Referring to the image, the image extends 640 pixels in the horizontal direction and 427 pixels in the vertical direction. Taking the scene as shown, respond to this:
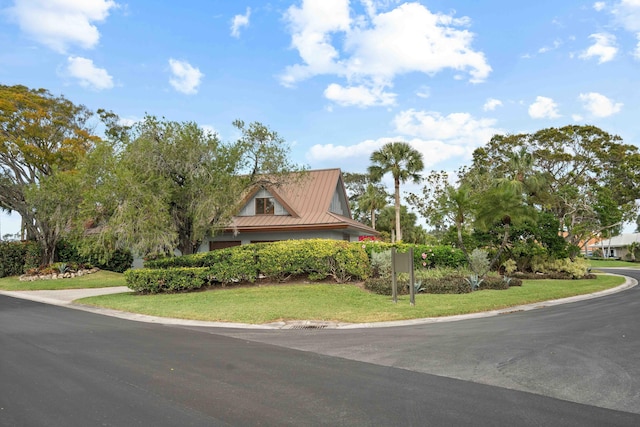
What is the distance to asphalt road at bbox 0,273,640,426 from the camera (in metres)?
4.66

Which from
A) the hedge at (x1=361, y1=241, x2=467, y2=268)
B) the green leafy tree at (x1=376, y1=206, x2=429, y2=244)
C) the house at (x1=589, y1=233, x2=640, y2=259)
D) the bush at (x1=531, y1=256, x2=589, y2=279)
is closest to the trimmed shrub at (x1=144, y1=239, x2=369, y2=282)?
the hedge at (x1=361, y1=241, x2=467, y2=268)

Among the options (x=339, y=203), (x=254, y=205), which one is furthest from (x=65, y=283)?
(x=339, y=203)

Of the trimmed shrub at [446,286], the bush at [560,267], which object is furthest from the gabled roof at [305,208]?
the bush at [560,267]

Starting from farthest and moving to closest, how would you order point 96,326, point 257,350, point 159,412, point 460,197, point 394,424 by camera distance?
point 460,197 → point 96,326 → point 257,350 → point 159,412 → point 394,424

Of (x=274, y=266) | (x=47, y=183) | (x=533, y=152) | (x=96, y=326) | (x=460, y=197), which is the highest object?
(x=533, y=152)

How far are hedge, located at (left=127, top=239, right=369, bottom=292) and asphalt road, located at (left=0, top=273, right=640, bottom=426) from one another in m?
7.89

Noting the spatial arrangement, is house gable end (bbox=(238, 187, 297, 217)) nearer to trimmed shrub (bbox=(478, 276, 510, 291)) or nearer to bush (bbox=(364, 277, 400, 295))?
bush (bbox=(364, 277, 400, 295))

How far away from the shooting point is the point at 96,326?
35.8 ft

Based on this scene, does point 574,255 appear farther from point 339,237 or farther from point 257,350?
point 257,350

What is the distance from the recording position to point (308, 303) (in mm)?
13977

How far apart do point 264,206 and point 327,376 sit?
70.4ft

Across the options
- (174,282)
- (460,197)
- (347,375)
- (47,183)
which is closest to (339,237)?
(460,197)

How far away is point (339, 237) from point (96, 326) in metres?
17.5

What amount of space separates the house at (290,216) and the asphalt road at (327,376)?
14990mm
